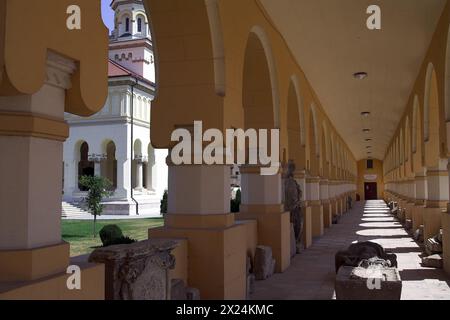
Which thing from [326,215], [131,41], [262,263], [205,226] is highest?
[131,41]

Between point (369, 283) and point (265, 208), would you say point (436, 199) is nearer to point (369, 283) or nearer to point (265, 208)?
point (265, 208)

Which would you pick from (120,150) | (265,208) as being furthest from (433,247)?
(120,150)

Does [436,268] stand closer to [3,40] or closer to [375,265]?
[375,265]

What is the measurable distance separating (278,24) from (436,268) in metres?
6.07

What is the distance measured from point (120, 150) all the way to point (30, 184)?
87.1ft

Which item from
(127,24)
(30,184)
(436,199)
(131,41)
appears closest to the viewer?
(30,184)

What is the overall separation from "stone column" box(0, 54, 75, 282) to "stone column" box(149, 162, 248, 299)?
2.87m

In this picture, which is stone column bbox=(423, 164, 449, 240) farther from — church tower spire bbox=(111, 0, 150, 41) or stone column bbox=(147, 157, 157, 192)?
church tower spire bbox=(111, 0, 150, 41)

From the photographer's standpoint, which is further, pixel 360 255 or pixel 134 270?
pixel 360 255

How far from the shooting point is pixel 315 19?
9.48 m

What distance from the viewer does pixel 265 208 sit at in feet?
31.9

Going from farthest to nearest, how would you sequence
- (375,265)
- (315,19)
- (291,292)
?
(315,19), (291,292), (375,265)

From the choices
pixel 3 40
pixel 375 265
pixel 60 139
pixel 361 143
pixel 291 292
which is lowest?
pixel 291 292
